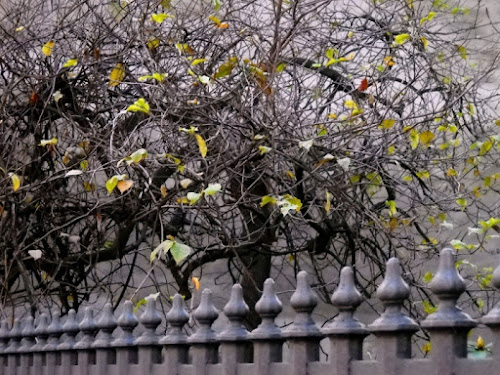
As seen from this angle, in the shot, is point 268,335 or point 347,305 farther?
point 268,335

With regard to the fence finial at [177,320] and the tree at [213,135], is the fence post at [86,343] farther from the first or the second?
the tree at [213,135]

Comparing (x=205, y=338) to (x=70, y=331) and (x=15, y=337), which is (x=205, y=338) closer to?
(x=70, y=331)

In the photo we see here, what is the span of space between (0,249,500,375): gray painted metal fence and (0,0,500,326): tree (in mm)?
1109

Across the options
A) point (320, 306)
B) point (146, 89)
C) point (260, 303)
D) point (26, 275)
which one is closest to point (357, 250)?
point (320, 306)

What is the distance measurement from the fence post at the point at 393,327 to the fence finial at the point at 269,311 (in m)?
0.44

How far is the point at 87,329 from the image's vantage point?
3979mm

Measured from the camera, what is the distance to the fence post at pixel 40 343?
4.37 meters

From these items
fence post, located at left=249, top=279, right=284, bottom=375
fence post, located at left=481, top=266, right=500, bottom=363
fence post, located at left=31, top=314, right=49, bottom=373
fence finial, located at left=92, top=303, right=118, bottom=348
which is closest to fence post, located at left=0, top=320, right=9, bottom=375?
fence post, located at left=31, top=314, right=49, bottom=373

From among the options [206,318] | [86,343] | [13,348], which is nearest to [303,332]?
[206,318]

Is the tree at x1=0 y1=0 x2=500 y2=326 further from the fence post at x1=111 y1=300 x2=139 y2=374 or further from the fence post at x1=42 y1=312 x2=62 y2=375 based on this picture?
the fence post at x1=111 y1=300 x2=139 y2=374

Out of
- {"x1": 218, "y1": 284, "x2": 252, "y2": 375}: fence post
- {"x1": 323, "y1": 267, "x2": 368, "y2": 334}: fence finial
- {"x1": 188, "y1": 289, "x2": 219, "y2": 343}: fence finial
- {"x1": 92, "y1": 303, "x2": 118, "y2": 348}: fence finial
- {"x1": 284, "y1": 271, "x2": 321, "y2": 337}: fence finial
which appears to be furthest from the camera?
{"x1": 92, "y1": 303, "x2": 118, "y2": 348}: fence finial

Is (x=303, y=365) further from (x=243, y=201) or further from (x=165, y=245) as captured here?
(x=243, y=201)

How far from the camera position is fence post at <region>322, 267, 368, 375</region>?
259cm

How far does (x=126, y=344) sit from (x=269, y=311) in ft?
3.17
